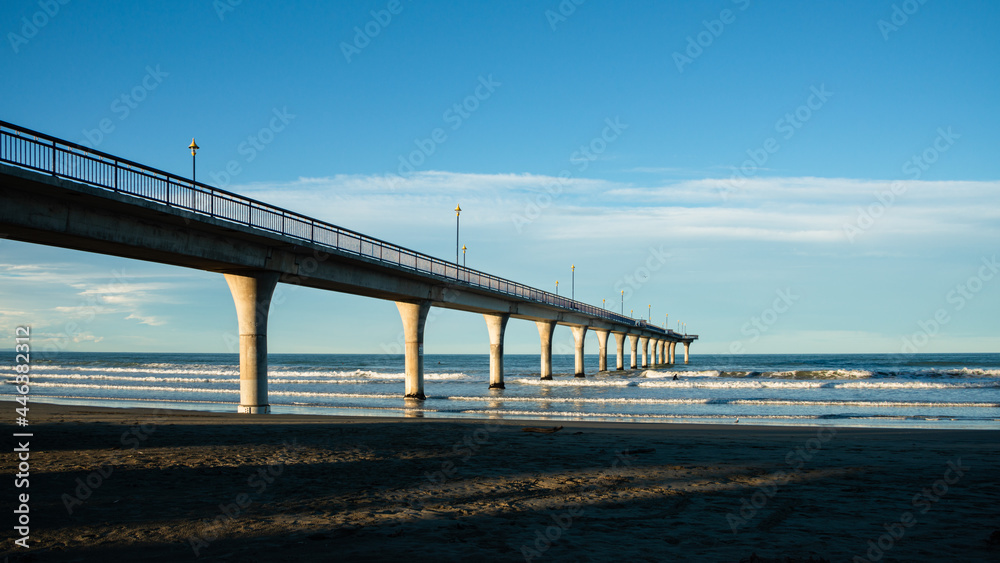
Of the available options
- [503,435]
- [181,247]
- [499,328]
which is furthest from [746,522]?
[499,328]

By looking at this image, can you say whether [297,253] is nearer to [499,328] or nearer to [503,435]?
[503,435]

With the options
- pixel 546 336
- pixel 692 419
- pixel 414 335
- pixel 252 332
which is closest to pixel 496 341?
pixel 546 336

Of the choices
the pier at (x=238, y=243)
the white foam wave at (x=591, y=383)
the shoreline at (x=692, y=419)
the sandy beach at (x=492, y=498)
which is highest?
the pier at (x=238, y=243)

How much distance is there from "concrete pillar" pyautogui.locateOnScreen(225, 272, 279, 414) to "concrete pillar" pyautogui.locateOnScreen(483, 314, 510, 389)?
2951 centimetres

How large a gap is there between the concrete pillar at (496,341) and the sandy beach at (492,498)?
124 ft

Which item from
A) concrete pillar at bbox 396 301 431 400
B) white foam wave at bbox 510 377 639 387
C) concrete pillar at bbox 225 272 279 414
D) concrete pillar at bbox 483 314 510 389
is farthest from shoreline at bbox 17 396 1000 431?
white foam wave at bbox 510 377 639 387

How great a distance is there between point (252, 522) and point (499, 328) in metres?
48.0

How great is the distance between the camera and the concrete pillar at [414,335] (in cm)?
3916

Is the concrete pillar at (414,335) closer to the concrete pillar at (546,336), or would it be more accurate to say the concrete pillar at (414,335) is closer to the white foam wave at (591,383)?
the white foam wave at (591,383)

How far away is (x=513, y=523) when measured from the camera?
787 cm

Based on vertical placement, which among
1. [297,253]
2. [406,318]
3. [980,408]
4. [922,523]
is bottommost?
[980,408]

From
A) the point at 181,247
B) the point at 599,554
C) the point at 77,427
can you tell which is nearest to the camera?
the point at 599,554

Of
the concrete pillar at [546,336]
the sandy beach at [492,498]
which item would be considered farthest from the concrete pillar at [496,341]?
the sandy beach at [492,498]

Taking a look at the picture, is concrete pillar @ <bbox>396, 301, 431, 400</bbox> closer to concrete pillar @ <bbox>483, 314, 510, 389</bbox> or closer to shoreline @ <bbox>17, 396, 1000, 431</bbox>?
shoreline @ <bbox>17, 396, 1000, 431</bbox>
